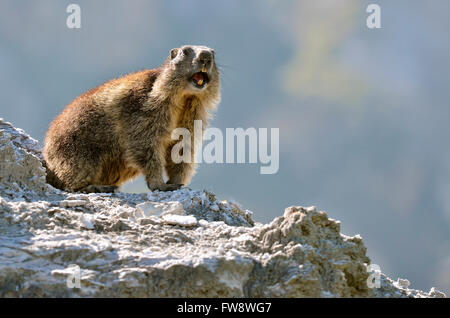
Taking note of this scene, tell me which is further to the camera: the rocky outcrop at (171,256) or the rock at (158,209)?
the rock at (158,209)

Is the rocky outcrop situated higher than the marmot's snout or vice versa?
the marmot's snout

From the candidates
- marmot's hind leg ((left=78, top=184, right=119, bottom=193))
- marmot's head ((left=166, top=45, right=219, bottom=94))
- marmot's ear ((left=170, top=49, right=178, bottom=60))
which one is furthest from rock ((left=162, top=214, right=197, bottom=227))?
marmot's ear ((left=170, top=49, right=178, bottom=60))

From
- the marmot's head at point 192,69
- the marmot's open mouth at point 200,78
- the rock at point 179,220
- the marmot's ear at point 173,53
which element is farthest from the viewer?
the marmot's ear at point 173,53

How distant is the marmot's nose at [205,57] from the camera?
1073 cm

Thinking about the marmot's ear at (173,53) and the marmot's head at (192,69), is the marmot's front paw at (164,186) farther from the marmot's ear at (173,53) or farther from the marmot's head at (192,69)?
the marmot's ear at (173,53)

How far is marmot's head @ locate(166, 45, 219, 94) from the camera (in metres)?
10.8

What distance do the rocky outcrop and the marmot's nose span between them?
3825 millimetres

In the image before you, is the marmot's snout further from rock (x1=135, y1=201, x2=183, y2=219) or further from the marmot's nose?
rock (x1=135, y1=201, x2=183, y2=219)

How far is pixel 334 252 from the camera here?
6.66m

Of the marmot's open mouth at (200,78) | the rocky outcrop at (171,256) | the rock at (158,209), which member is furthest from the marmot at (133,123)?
the rocky outcrop at (171,256)

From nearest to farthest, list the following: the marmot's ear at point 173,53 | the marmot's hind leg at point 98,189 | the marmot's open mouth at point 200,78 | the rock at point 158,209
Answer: the rock at point 158,209 < the marmot's hind leg at point 98,189 < the marmot's open mouth at point 200,78 < the marmot's ear at point 173,53

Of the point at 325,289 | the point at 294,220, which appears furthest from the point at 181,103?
the point at 325,289

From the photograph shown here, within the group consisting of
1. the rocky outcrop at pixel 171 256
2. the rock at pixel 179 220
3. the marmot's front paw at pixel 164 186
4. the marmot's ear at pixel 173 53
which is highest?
the marmot's ear at pixel 173 53
